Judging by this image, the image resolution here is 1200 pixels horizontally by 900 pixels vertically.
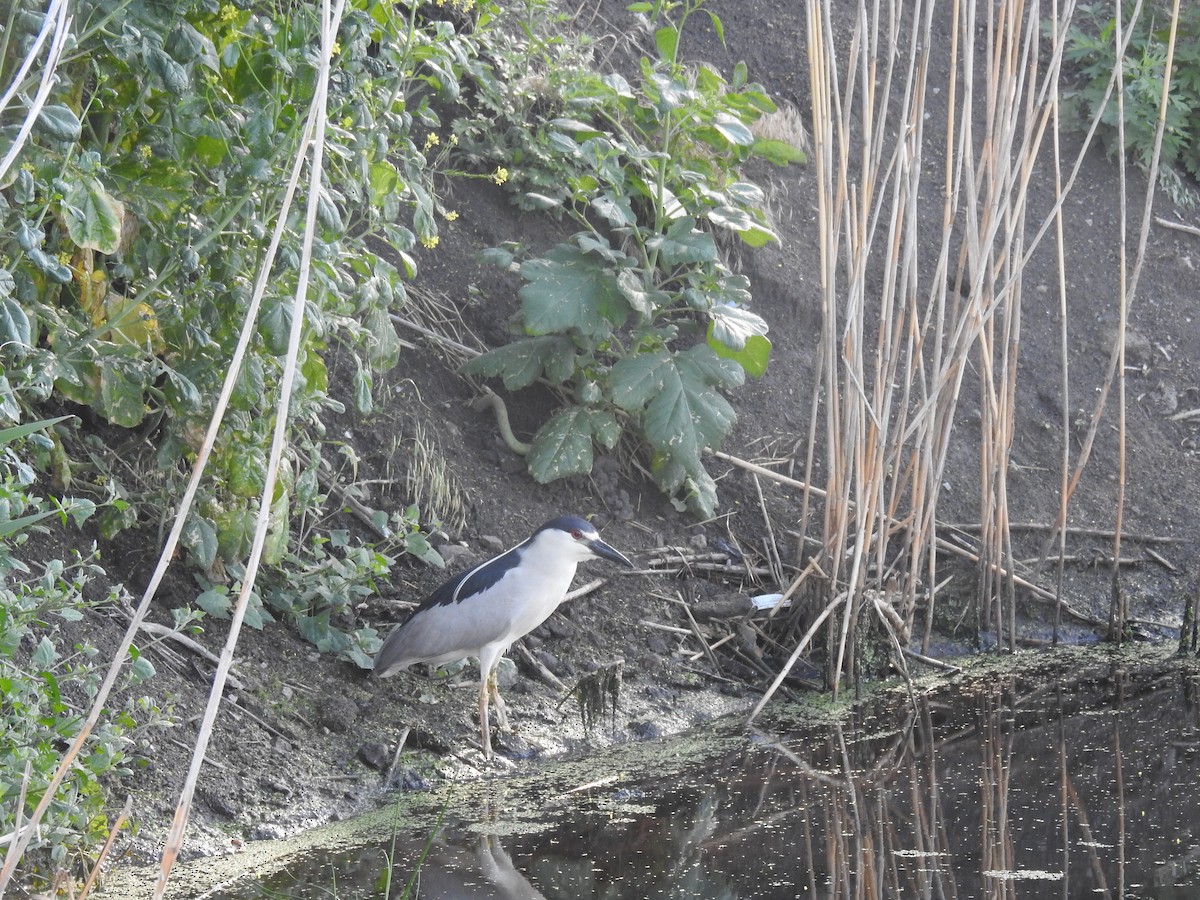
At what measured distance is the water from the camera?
296 centimetres

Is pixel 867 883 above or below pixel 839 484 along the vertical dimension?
below

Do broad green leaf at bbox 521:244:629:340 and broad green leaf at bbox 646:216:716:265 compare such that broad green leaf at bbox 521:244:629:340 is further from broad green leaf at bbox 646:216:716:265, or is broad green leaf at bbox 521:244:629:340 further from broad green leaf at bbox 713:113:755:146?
broad green leaf at bbox 713:113:755:146

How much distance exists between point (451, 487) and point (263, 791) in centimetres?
155

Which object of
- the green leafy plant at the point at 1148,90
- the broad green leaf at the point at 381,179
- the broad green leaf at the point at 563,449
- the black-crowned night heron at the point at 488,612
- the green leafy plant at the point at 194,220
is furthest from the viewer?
the green leafy plant at the point at 1148,90

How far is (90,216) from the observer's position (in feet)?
9.24

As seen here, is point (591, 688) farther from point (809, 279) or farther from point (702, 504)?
point (809, 279)

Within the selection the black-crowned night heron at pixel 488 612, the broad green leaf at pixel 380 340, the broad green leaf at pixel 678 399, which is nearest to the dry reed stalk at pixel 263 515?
the broad green leaf at pixel 380 340

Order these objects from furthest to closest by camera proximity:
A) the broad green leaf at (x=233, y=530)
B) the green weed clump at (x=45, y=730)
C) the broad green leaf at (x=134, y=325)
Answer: the broad green leaf at (x=233, y=530), the broad green leaf at (x=134, y=325), the green weed clump at (x=45, y=730)

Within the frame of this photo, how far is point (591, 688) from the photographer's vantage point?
13.2 ft

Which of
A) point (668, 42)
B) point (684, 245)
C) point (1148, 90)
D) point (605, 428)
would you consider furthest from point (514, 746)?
point (1148, 90)

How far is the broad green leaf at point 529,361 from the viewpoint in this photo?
15.9ft

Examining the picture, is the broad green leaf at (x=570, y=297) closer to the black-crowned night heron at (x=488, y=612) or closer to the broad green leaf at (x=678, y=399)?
the broad green leaf at (x=678, y=399)

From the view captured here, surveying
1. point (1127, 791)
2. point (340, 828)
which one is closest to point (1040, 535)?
point (1127, 791)

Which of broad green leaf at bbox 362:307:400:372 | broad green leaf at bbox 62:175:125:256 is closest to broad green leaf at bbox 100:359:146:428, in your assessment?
broad green leaf at bbox 62:175:125:256
